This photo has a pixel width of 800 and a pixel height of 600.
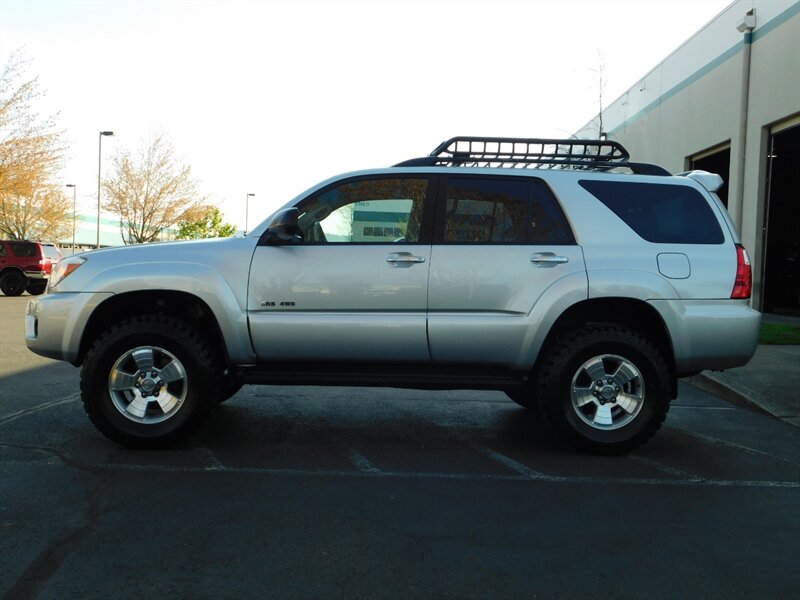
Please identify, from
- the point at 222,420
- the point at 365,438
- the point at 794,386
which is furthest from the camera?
the point at 794,386

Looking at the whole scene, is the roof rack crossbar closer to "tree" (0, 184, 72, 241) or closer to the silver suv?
the silver suv

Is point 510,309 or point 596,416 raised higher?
point 510,309

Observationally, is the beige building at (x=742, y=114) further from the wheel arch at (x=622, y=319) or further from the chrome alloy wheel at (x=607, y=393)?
the chrome alloy wheel at (x=607, y=393)

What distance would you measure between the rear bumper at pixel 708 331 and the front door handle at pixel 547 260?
71cm

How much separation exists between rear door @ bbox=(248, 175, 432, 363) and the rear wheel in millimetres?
22212

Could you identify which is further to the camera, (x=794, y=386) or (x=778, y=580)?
(x=794, y=386)

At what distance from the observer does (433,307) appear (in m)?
5.29

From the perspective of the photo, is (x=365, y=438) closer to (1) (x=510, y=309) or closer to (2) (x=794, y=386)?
(1) (x=510, y=309)

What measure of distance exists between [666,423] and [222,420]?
3.80 m

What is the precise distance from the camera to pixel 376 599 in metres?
3.00

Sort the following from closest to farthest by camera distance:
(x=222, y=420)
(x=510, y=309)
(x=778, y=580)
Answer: (x=778, y=580) → (x=510, y=309) → (x=222, y=420)

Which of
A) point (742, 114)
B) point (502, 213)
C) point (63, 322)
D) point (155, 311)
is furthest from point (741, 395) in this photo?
point (742, 114)

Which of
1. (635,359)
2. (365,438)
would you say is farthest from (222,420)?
(635,359)

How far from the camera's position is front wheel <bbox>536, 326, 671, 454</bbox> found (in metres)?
5.29
